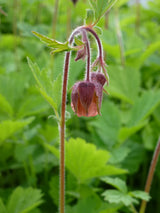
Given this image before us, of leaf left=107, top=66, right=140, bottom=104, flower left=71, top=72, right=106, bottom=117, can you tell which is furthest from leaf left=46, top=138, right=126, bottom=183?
leaf left=107, top=66, right=140, bottom=104

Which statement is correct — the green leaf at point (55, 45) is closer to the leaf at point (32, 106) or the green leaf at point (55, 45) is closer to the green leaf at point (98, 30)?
the green leaf at point (98, 30)

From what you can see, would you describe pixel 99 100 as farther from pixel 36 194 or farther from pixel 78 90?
pixel 36 194

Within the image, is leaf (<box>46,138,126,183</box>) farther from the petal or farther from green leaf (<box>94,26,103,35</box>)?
green leaf (<box>94,26,103,35</box>)

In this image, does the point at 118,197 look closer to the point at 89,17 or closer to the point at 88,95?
the point at 88,95

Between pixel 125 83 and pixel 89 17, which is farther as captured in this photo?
pixel 125 83

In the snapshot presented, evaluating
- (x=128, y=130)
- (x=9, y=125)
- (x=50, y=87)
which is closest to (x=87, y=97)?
(x=50, y=87)

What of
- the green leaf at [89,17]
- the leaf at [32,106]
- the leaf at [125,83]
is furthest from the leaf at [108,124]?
the green leaf at [89,17]
